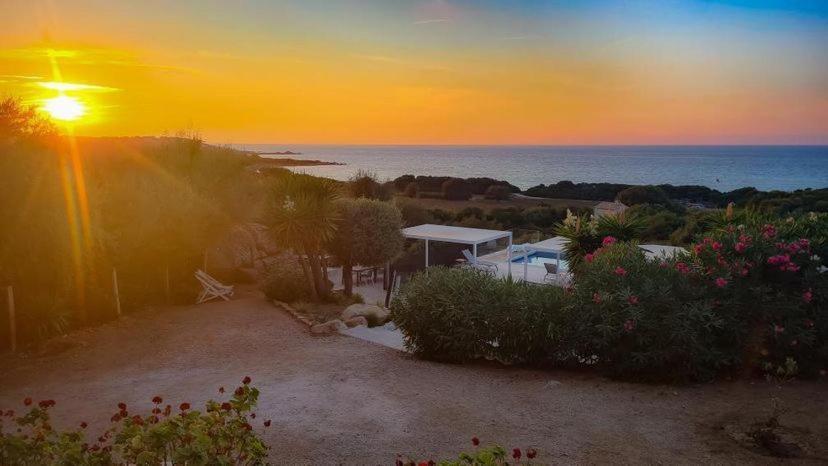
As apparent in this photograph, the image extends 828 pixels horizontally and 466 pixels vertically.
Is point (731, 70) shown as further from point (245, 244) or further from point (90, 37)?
point (90, 37)

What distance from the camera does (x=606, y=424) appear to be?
203 inches

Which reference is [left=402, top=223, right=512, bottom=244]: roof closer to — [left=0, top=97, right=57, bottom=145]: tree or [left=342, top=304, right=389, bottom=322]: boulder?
[left=342, top=304, right=389, bottom=322]: boulder

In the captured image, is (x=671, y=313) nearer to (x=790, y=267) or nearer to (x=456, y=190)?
(x=790, y=267)

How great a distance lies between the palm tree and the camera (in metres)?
11.2

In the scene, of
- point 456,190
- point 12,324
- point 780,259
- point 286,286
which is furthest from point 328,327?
point 456,190

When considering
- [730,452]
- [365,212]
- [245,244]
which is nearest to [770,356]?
[730,452]

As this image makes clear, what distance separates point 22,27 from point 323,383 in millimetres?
8976

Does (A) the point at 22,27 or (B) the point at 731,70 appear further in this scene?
(B) the point at 731,70

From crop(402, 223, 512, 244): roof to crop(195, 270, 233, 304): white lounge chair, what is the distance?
3.95 meters

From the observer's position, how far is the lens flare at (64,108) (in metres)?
12.5

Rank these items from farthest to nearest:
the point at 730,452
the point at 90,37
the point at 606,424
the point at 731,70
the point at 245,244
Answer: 1. the point at 731,70
2. the point at 245,244
3. the point at 90,37
4. the point at 606,424
5. the point at 730,452

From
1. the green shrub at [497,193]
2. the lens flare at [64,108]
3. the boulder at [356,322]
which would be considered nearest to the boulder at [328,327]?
the boulder at [356,322]

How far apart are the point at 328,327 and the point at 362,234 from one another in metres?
3.34

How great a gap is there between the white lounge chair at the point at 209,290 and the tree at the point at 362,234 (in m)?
2.12
